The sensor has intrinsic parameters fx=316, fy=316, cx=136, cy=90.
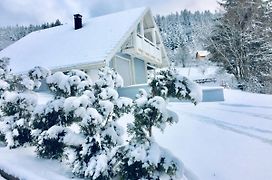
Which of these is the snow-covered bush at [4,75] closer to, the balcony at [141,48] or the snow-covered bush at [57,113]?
the snow-covered bush at [57,113]

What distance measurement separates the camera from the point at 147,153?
510 centimetres

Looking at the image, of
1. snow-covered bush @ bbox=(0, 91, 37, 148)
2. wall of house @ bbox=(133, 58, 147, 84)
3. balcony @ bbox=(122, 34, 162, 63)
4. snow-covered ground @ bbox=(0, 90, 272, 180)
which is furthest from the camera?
wall of house @ bbox=(133, 58, 147, 84)

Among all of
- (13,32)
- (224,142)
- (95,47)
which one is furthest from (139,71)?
(13,32)

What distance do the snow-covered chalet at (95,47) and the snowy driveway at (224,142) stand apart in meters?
6.32

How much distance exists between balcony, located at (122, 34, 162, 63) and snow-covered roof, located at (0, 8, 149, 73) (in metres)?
0.99

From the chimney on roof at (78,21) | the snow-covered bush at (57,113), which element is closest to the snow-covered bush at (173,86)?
the snow-covered bush at (57,113)

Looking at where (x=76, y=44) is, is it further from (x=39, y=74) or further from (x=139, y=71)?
(x=39, y=74)

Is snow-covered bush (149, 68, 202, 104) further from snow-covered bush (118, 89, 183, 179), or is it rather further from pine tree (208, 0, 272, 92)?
pine tree (208, 0, 272, 92)

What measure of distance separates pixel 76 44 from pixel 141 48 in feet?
13.6

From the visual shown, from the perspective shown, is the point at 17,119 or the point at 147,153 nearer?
the point at 147,153

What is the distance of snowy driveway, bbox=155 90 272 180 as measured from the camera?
636cm

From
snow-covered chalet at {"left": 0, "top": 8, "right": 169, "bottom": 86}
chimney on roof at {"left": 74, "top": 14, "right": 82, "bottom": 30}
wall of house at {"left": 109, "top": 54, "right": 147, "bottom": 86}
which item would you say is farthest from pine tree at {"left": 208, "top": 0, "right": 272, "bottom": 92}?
chimney on roof at {"left": 74, "top": 14, "right": 82, "bottom": 30}

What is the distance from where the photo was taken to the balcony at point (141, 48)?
751 inches

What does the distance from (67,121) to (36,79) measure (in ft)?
5.51
